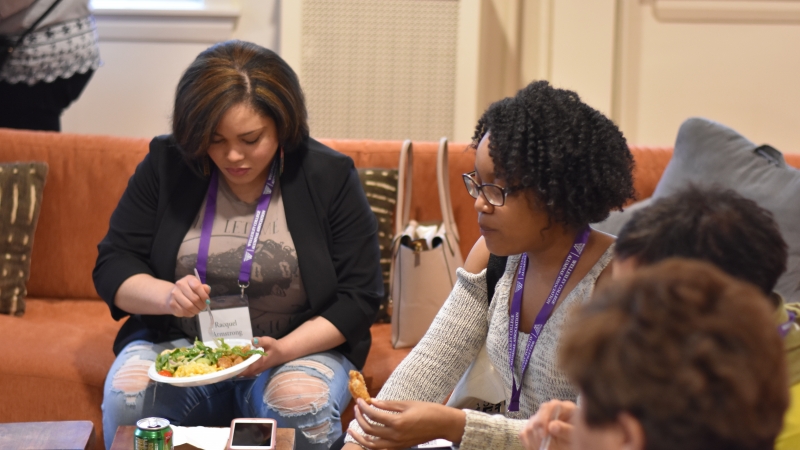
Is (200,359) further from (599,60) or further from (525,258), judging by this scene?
(599,60)

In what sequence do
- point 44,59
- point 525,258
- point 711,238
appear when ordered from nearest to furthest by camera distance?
point 711,238
point 525,258
point 44,59

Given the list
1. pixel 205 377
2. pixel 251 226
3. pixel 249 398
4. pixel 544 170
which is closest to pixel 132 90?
pixel 251 226

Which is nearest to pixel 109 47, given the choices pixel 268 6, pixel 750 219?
pixel 268 6

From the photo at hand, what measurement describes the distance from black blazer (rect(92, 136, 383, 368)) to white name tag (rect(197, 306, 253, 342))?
145 millimetres

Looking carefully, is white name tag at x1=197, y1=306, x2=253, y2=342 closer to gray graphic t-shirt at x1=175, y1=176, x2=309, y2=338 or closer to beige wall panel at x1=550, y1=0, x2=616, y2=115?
gray graphic t-shirt at x1=175, y1=176, x2=309, y2=338

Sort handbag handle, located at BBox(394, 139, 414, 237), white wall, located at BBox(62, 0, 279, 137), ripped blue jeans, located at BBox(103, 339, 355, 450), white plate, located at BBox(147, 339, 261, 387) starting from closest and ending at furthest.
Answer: white plate, located at BBox(147, 339, 261, 387) < ripped blue jeans, located at BBox(103, 339, 355, 450) < handbag handle, located at BBox(394, 139, 414, 237) < white wall, located at BBox(62, 0, 279, 137)

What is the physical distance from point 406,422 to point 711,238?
0.61 metres

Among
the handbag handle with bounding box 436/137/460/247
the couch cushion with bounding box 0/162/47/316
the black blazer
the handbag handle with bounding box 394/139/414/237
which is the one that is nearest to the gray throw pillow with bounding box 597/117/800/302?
the handbag handle with bounding box 436/137/460/247

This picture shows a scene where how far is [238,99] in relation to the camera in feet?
6.42

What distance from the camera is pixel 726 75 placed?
3635mm

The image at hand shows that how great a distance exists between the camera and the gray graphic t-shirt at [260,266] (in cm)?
205

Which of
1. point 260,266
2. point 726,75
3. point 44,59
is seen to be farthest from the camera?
point 726,75

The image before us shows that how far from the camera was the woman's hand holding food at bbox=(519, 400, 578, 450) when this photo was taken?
43.8 inches

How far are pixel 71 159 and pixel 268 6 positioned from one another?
1.36 m
